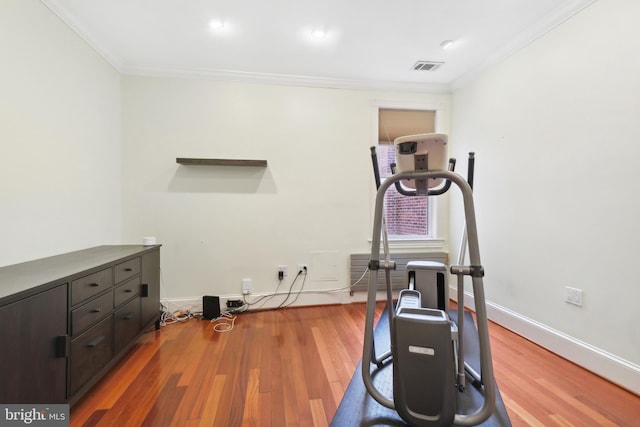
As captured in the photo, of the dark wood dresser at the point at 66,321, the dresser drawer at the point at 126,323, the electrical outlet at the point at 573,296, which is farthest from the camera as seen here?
the electrical outlet at the point at 573,296

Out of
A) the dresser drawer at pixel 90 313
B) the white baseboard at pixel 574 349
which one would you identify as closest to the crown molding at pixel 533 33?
the white baseboard at pixel 574 349

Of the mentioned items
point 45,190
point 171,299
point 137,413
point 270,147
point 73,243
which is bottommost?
point 137,413

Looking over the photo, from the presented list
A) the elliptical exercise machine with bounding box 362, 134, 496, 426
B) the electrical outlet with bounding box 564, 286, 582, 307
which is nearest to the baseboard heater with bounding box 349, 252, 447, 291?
the electrical outlet with bounding box 564, 286, 582, 307

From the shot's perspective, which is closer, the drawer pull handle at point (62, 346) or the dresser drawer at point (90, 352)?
the drawer pull handle at point (62, 346)

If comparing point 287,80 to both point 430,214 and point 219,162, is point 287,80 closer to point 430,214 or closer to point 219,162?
point 219,162

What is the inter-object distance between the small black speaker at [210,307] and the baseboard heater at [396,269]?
1.45 meters

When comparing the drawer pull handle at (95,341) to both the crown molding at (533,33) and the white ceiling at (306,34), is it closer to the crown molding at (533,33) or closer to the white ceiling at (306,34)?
the white ceiling at (306,34)

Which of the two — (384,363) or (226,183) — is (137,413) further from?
(226,183)

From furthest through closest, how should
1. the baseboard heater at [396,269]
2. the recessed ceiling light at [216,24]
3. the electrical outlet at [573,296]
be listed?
the baseboard heater at [396,269]
the recessed ceiling light at [216,24]
the electrical outlet at [573,296]

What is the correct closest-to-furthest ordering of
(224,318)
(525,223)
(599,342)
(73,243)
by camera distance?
(599,342), (73,243), (525,223), (224,318)

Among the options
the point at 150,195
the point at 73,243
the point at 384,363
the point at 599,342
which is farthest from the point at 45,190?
the point at 599,342

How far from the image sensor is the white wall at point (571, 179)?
1.71m

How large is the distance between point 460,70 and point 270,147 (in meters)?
2.19

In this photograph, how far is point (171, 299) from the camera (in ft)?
9.39
